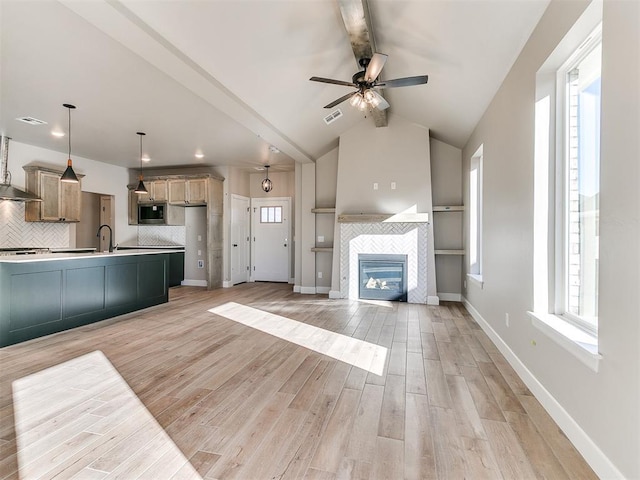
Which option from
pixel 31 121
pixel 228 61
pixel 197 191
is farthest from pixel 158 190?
pixel 228 61

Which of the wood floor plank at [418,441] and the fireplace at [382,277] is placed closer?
the wood floor plank at [418,441]

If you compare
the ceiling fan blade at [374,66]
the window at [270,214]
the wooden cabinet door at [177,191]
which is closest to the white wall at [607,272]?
the ceiling fan blade at [374,66]

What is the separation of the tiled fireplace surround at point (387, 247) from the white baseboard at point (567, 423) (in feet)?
8.76

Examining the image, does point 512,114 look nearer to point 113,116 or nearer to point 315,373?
point 315,373

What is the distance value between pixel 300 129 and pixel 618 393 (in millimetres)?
4852

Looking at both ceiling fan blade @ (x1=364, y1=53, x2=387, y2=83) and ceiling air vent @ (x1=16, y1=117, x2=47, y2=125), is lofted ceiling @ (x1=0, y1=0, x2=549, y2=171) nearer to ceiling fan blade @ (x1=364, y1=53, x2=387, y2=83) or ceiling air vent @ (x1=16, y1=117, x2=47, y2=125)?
ceiling air vent @ (x1=16, y1=117, x2=47, y2=125)

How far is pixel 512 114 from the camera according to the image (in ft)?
10.4

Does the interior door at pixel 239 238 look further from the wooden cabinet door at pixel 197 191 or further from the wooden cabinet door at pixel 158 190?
the wooden cabinet door at pixel 158 190

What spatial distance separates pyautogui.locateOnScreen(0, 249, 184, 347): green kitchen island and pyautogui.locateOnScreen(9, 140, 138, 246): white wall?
253cm

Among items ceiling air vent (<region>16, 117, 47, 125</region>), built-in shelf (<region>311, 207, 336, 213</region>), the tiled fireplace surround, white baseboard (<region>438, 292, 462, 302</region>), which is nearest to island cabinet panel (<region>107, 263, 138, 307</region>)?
ceiling air vent (<region>16, 117, 47, 125</region>)

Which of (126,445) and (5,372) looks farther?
(5,372)

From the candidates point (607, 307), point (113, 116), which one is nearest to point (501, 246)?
point (607, 307)

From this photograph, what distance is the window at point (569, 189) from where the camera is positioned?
2.05 m

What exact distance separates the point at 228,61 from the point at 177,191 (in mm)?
4990
